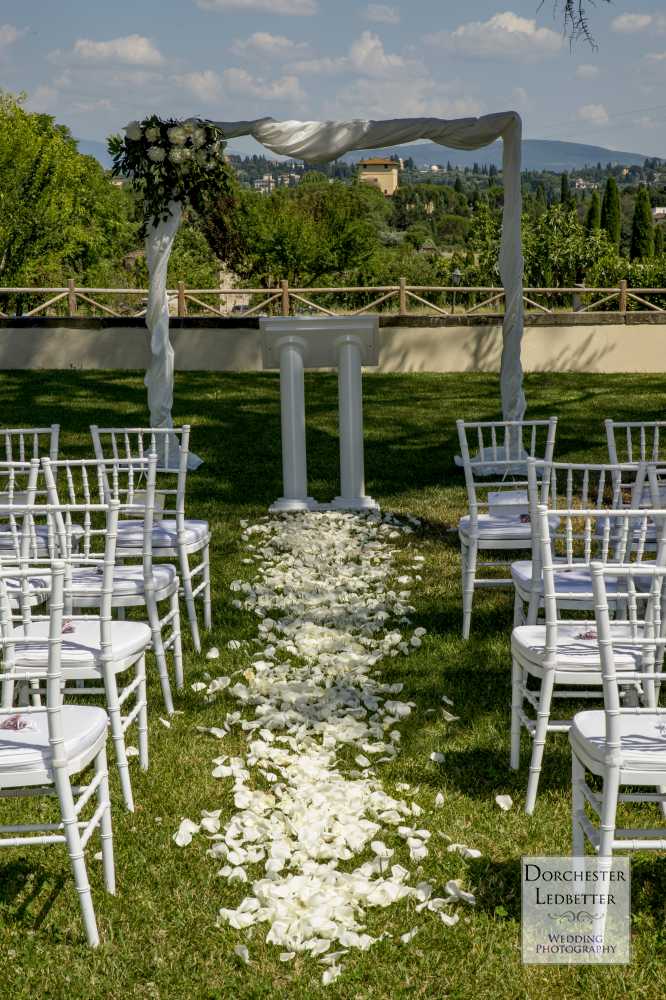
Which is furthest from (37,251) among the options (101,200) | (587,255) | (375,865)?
(375,865)

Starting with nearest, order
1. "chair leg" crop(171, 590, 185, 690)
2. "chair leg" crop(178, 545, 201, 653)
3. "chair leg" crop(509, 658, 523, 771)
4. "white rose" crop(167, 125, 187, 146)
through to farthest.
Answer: "chair leg" crop(509, 658, 523, 771), "chair leg" crop(171, 590, 185, 690), "chair leg" crop(178, 545, 201, 653), "white rose" crop(167, 125, 187, 146)

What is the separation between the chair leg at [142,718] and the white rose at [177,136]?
17.6ft

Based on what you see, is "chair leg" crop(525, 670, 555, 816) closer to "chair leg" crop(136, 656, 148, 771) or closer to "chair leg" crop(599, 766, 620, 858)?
"chair leg" crop(599, 766, 620, 858)

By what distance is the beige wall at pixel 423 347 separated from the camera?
55.3ft

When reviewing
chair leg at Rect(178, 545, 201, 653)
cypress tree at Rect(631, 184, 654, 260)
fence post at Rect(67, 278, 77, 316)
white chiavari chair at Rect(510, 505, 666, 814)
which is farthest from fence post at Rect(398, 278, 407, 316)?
cypress tree at Rect(631, 184, 654, 260)

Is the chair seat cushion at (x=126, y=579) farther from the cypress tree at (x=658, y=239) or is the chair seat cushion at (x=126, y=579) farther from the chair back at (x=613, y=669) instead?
the cypress tree at (x=658, y=239)

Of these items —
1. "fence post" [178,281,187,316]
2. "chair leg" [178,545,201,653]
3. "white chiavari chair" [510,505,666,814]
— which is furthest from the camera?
"fence post" [178,281,187,316]

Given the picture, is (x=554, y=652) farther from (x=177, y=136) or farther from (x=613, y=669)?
(x=177, y=136)

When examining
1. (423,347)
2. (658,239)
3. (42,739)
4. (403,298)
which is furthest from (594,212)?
(42,739)

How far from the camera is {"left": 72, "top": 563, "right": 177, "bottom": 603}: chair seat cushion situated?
13.9ft

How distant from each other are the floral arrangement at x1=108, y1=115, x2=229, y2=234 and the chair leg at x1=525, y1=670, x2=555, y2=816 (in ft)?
19.3

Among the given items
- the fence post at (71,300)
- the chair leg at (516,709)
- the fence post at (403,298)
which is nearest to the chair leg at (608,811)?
the chair leg at (516,709)

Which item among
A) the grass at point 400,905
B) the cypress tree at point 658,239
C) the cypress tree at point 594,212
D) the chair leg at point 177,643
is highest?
the cypress tree at point 594,212

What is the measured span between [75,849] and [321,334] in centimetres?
542
